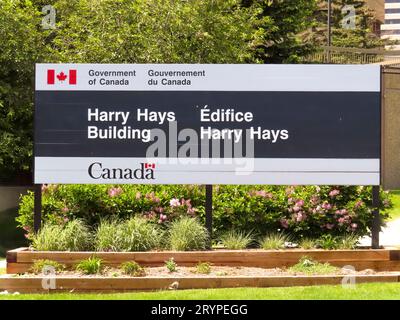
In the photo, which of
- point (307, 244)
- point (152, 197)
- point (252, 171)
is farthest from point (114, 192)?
point (307, 244)

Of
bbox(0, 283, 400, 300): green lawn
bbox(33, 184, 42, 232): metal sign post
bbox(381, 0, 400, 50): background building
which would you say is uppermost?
bbox(381, 0, 400, 50): background building

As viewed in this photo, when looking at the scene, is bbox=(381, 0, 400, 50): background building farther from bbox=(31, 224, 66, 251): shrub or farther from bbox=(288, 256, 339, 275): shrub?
bbox=(31, 224, 66, 251): shrub

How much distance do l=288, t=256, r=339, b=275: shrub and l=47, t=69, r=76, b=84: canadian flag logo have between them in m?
3.91

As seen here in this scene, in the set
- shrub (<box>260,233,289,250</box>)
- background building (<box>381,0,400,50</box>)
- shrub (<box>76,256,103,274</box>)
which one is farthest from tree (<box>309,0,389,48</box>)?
shrub (<box>76,256,103,274</box>)

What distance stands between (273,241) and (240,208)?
750 mm

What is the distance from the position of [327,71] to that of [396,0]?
9809cm

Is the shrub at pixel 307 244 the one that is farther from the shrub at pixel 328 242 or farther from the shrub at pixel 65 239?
the shrub at pixel 65 239

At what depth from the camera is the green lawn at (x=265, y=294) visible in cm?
783

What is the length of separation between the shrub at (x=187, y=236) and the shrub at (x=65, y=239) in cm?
114

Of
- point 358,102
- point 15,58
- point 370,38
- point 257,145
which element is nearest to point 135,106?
point 257,145

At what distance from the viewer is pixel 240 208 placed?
10.5m

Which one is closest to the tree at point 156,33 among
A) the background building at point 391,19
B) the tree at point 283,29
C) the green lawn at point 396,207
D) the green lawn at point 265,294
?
the tree at point 283,29

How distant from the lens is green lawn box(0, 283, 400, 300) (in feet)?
25.7

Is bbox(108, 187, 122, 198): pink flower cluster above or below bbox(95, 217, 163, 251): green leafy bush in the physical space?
above
